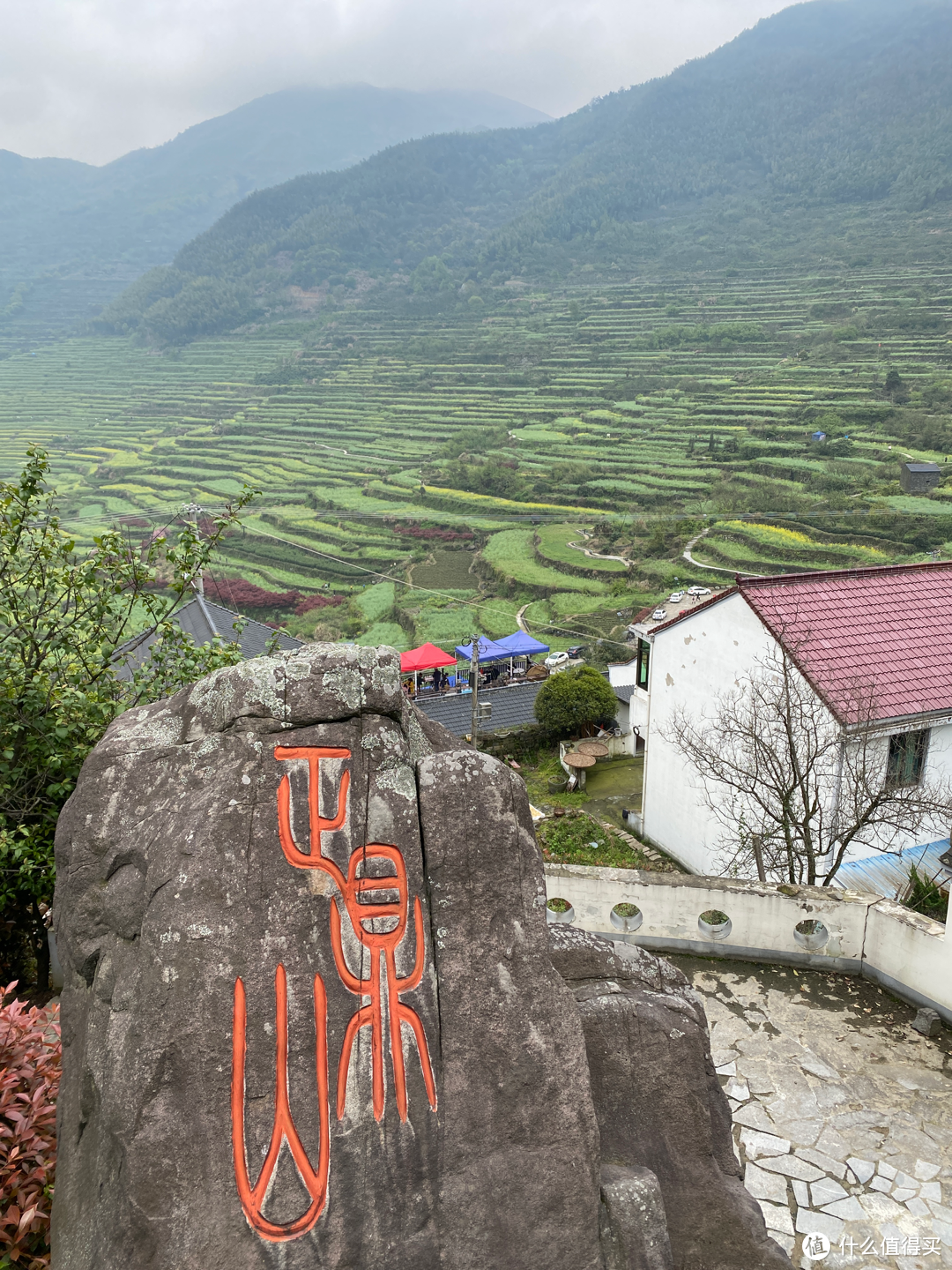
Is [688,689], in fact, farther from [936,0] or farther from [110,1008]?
[936,0]

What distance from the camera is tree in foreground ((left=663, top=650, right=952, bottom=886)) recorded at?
10.9 m

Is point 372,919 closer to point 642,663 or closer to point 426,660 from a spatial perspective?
point 642,663

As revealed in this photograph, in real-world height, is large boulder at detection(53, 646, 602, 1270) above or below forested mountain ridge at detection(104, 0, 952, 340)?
below

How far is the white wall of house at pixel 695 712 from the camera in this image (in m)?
12.8

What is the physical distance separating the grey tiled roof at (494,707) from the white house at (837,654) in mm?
10788

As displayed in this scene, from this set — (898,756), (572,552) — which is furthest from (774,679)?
(572,552)

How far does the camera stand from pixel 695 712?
1480 cm

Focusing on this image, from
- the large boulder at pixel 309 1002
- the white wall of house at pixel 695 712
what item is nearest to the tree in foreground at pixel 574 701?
the white wall of house at pixel 695 712

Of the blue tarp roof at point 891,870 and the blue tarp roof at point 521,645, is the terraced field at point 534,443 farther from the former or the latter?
the blue tarp roof at point 891,870

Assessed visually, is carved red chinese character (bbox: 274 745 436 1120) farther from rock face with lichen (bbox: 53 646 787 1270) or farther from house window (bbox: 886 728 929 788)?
house window (bbox: 886 728 929 788)

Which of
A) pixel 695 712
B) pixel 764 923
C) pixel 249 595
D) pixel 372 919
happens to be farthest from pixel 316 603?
pixel 372 919

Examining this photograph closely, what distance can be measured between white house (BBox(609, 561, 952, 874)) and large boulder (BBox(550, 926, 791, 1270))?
7576mm

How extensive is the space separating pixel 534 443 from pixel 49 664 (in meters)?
67.9

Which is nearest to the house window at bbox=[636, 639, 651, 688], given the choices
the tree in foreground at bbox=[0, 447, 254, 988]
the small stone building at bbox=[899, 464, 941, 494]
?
the tree in foreground at bbox=[0, 447, 254, 988]
